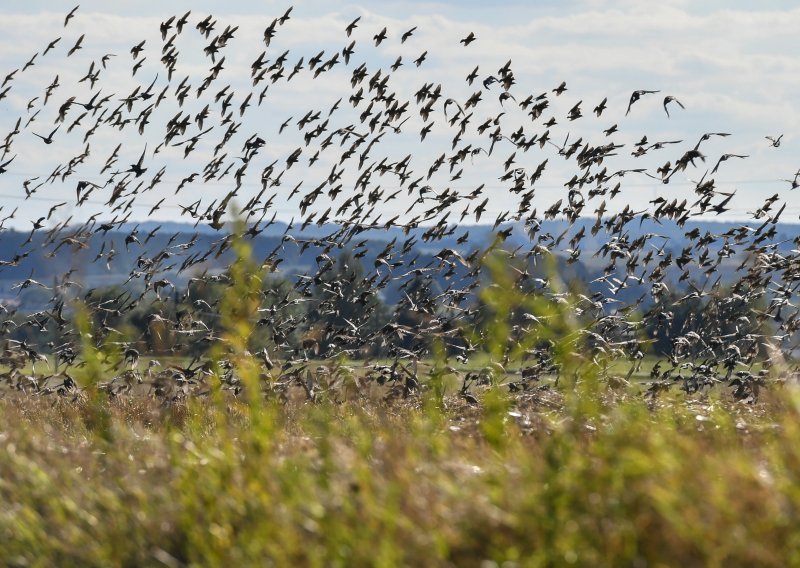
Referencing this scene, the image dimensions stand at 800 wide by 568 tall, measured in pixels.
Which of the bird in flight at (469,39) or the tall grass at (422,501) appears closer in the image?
the tall grass at (422,501)

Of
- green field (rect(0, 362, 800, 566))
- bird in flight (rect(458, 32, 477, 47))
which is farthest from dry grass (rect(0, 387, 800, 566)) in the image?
bird in flight (rect(458, 32, 477, 47))

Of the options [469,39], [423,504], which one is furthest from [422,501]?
[469,39]

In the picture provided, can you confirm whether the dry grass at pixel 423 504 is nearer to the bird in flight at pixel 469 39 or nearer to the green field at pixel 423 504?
the green field at pixel 423 504

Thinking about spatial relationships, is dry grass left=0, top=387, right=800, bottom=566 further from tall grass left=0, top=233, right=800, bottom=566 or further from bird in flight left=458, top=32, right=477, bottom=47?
bird in flight left=458, top=32, right=477, bottom=47

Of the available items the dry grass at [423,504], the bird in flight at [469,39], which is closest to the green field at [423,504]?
the dry grass at [423,504]

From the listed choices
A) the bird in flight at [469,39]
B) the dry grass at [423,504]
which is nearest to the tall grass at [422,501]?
the dry grass at [423,504]

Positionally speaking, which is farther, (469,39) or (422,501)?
(469,39)

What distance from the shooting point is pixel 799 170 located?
629 inches

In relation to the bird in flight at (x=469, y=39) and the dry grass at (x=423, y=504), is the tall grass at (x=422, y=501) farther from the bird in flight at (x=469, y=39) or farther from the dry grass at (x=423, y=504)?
the bird in flight at (x=469, y=39)

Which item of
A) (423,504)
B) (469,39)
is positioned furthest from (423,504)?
(469,39)

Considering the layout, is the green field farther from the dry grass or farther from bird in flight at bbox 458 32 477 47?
bird in flight at bbox 458 32 477 47

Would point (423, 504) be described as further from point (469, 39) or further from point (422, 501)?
point (469, 39)

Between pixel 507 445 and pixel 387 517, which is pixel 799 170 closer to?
pixel 507 445

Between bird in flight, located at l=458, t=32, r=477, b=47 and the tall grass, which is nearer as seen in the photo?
the tall grass
